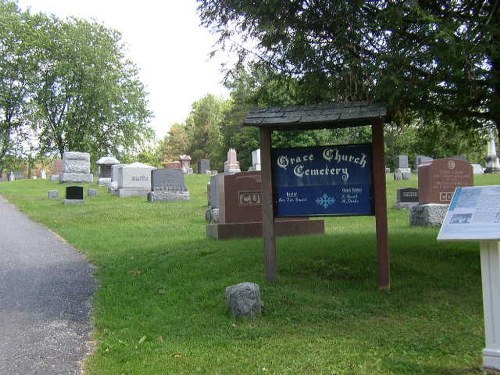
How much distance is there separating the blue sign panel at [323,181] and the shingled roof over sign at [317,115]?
1.30 ft

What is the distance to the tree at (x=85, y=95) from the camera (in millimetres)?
48156

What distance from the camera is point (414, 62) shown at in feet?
21.1

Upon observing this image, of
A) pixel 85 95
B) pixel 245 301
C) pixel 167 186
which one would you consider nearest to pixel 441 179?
pixel 245 301

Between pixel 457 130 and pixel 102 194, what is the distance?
74.0 feet

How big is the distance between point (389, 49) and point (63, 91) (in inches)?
1846

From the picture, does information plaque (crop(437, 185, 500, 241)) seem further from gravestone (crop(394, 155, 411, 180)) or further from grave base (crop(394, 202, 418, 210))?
gravestone (crop(394, 155, 411, 180))

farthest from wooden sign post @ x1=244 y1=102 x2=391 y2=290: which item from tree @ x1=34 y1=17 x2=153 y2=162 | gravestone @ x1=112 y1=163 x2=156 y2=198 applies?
tree @ x1=34 y1=17 x2=153 y2=162

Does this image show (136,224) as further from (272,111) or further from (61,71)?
(61,71)

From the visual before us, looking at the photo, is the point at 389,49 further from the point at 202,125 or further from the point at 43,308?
the point at 202,125

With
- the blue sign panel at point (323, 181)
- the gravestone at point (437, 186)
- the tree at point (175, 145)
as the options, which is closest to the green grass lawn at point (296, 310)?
the blue sign panel at point (323, 181)

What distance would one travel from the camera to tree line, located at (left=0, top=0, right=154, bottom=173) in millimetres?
47250

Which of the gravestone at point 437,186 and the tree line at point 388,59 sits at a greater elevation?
the tree line at point 388,59

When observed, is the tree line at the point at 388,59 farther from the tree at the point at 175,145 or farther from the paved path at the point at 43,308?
the tree at the point at 175,145

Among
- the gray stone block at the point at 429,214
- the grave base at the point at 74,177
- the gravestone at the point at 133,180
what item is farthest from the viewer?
the grave base at the point at 74,177
